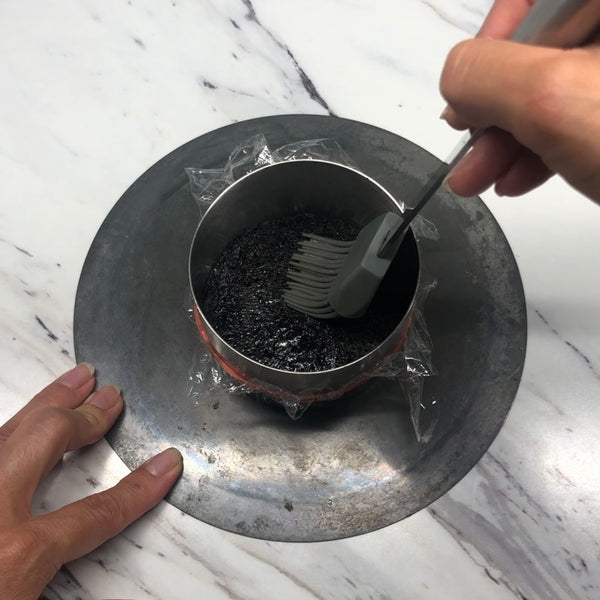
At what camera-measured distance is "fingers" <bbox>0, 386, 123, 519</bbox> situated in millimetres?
473

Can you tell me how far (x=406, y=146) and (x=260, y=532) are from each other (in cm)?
44

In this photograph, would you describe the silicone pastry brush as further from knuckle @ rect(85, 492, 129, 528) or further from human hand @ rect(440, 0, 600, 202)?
knuckle @ rect(85, 492, 129, 528)

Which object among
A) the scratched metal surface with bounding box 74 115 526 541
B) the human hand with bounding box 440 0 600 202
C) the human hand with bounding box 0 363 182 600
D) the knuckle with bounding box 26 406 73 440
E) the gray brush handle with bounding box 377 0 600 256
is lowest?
the human hand with bounding box 0 363 182 600

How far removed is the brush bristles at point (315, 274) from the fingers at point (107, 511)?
0.19 metres

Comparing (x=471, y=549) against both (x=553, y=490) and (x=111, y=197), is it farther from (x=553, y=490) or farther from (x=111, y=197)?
(x=111, y=197)

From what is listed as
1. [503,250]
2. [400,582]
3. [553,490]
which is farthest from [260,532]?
[503,250]

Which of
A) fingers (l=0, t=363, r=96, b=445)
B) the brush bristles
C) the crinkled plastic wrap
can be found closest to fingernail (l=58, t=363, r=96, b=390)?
fingers (l=0, t=363, r=96, b=445)

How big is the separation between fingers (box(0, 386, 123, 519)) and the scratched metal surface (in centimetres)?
3

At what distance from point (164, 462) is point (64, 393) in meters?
0.12

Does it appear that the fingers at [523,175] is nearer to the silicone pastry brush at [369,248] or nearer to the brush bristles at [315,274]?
the silicone pastry brush at [369,248]

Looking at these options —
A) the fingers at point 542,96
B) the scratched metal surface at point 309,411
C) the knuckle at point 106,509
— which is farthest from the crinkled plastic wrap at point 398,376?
the fingers at point 542,96

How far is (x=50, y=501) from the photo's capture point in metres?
0.52

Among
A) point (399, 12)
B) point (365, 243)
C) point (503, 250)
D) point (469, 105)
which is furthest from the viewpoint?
Result: point (399, 12)

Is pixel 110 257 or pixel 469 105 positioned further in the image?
pixel 110 257
